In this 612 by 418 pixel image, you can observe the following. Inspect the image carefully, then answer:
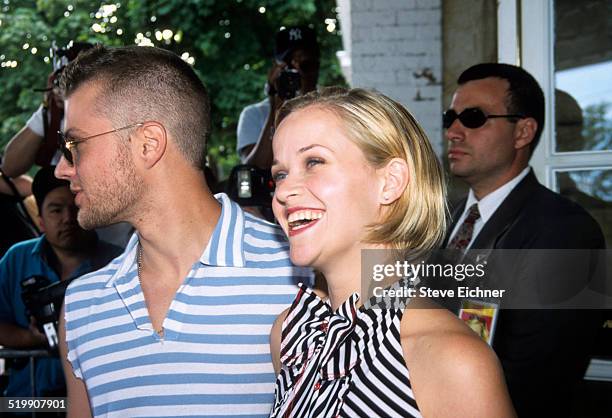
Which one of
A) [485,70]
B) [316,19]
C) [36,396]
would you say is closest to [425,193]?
[485,70]

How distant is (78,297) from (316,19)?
33.8 ft

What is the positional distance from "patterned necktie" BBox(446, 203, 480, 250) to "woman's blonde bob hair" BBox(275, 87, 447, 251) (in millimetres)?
1436

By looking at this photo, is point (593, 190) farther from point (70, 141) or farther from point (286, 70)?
point (70, 141)

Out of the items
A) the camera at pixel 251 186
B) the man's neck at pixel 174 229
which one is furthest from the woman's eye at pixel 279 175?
the camera at pixel 251 186

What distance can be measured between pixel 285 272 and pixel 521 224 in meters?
1.24

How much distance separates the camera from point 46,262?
3.35m

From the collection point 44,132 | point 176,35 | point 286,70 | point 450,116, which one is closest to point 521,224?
point 450,116

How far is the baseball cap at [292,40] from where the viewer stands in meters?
3.59

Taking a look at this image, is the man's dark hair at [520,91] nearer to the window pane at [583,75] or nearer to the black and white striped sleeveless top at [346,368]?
the window pane at [583,75]

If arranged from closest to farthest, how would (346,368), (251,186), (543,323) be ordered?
(346,368) < (543,323) < (251,186)

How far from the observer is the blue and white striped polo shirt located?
1749 millimetres

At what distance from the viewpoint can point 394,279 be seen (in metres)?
1.47

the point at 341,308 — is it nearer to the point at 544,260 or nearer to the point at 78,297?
the point at 78,297

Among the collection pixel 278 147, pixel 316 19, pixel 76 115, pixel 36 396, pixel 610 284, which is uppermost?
A: pixel 316 19
